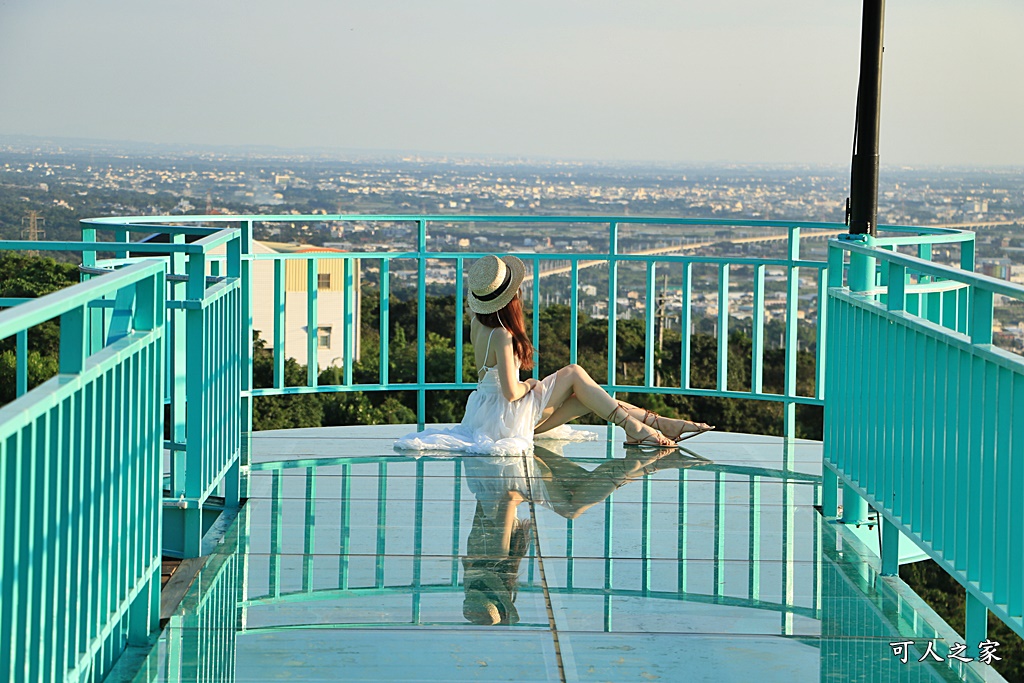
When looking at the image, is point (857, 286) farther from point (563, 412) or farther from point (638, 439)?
point (563, 412)

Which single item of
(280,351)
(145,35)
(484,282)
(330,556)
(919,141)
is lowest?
(330,556)

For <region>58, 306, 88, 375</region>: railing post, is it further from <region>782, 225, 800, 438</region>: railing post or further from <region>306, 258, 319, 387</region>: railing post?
<region>782, 225, 800, 438</region>: railing post

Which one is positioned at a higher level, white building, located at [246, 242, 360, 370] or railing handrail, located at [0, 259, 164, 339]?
railing handrail, located at [0, 259, 164, 339]

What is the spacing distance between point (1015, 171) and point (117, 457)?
44.5 m

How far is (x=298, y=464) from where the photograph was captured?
22.1 feet

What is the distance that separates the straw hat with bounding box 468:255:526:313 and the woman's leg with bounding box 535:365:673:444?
1.81ft

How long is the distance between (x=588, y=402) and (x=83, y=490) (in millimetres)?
4338

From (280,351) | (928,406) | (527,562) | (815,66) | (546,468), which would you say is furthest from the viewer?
(815,66)

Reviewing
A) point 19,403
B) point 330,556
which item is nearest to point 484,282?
point 330,556

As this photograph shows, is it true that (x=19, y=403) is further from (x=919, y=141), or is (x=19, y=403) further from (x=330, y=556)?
(x=919, y=141)

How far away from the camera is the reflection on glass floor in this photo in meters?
3.83

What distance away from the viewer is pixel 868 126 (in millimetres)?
5738

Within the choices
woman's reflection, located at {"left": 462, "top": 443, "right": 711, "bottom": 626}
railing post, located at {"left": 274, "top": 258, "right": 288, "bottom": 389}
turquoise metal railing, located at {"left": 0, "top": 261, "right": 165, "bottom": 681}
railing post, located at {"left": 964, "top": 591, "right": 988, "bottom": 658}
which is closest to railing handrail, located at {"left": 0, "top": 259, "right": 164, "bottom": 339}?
turquoise metal railing, located at {"left": 0, "top": 261, "right": 165, "bottom": 681}

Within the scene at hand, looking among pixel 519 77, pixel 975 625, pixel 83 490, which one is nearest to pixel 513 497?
pixel 975 625
